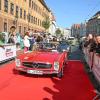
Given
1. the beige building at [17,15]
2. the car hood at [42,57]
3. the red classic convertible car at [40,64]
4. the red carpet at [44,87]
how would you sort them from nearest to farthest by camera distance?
the red carpet at [44,87]
the red classic convertible car at [40,64]
the car hood at [42,57]
the beige building at [17,15]

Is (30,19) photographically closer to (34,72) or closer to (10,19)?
(10,19)

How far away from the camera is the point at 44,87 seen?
9.87 metres

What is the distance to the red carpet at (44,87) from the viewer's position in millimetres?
8516

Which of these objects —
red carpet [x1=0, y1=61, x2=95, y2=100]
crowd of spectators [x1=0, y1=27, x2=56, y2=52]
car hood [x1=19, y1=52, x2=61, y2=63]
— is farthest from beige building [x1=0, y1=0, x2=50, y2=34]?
red carpet [x1=0, y1=61, x2=95, y2=100]

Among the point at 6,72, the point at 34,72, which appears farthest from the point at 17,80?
the point at 6,72

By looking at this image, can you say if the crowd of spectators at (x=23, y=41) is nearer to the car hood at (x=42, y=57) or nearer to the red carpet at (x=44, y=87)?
the car hood at (x=42, y=57)

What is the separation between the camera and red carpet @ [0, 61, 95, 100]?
8516mm

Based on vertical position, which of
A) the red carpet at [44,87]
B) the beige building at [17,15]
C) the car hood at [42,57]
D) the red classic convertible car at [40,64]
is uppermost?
the beige building at [17,15]

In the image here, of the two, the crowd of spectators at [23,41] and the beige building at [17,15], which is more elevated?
the beige building at [17,15]

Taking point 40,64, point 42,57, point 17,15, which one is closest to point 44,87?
point 40,64

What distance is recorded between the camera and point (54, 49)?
1402 cm

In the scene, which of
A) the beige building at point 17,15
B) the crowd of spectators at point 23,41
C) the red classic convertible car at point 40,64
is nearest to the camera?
the red classic convertible car at point 40,64

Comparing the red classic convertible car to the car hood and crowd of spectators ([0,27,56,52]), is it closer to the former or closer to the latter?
the car hood

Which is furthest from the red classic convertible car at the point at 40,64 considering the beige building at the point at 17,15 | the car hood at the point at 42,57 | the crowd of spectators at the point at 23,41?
the beige building at the point at 17,15
